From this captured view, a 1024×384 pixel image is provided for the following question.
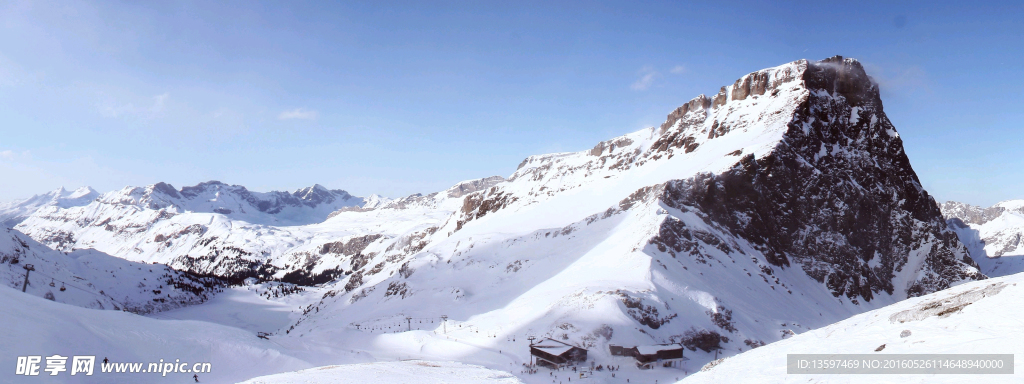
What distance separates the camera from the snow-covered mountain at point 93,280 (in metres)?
97.8

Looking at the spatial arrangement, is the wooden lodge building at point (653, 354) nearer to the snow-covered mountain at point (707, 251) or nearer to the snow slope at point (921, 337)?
the snow-covered mountain at point (707, 251)

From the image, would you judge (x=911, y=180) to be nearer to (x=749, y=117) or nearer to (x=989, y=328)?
(x=749, y=117)

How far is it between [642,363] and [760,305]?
94.0ft

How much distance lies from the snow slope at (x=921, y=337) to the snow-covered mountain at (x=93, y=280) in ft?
325

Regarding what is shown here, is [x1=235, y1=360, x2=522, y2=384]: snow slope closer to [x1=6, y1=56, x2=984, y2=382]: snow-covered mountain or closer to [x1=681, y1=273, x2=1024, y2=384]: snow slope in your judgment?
[x1=6, y1=56, x2=984, y2=382]: snow-covered mountain

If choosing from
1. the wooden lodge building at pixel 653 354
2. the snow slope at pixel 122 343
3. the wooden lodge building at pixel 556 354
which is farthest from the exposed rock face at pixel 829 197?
the snow slope at pixel 122 343

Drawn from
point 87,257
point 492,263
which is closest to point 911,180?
point 492,263

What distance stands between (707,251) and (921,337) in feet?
201

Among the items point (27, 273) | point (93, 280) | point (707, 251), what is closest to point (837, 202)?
point (707, 251)

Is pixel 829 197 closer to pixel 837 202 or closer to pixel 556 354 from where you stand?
pixel 837 202

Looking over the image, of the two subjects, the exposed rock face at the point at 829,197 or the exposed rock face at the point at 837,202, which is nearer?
the exposed rock face at the point at 829,197

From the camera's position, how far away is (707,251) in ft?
236

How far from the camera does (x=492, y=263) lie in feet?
287

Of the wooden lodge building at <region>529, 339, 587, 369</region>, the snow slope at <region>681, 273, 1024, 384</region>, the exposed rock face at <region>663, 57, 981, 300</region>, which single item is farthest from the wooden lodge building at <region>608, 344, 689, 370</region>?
the exposed rock face at <region>663, 57, 981, 300</region>
